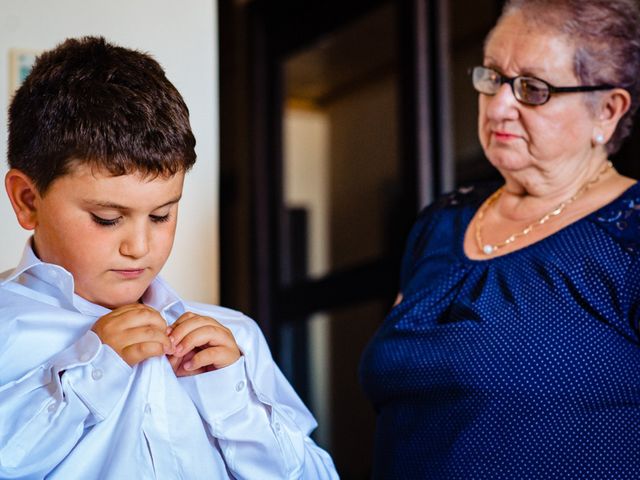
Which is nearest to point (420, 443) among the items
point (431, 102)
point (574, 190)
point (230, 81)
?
point (574, 190)

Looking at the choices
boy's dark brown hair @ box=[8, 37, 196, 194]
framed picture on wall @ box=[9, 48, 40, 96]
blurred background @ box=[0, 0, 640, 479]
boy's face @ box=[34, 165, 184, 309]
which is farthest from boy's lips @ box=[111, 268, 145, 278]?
blurred background @ box=[0, 0, 640, 479]

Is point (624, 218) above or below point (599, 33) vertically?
below

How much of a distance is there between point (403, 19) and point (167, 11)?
4.06 feet

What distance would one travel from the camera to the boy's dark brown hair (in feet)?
3.43

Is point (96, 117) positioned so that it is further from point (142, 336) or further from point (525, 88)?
point (525, 88)

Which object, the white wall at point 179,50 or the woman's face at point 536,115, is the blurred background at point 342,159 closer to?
the white wall at point 179,50

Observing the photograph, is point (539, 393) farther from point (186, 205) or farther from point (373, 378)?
point (186, 205)

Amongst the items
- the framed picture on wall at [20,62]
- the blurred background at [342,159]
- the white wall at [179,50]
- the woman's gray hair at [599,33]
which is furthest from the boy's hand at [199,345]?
the blurred background at [342,159]

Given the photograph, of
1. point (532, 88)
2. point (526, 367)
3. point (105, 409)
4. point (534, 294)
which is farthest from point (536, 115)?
point (105, 409)

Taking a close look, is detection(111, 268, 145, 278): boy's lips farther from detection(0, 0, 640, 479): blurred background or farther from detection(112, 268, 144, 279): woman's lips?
detection(0, 0, 640, 479): blurred background

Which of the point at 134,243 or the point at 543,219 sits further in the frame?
the point at 543,219

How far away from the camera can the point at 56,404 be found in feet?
3.26

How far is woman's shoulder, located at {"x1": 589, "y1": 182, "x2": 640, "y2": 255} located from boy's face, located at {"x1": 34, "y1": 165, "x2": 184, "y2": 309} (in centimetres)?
78

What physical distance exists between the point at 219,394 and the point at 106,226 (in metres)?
0.24
